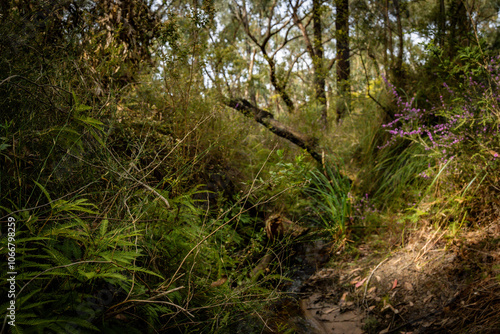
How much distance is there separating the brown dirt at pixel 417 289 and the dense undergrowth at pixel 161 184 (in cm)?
24

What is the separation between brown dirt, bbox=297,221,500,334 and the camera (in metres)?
1.93

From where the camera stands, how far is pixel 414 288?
2336 mm

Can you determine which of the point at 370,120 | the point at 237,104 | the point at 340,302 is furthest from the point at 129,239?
the point at 370,120

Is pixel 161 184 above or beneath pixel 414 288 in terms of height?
above

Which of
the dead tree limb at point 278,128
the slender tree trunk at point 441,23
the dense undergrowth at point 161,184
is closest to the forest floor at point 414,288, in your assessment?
the dense undergrowth at point 161,184

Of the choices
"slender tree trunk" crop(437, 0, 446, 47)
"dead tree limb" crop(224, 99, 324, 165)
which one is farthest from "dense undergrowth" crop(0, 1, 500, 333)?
"slender tree trunk" crop(437, 0, 446, 47)

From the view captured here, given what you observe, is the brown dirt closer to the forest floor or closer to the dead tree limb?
the forest floor

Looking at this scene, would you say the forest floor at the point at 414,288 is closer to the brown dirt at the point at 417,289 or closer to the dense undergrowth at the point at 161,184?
the brown dirt at the point at 417,289

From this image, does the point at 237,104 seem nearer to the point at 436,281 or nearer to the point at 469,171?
the point at 469,171

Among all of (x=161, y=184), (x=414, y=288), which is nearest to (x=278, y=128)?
(x=161, y=184)

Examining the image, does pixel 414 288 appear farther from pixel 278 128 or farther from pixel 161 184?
pixel 278 128

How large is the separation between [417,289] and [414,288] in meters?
0.02

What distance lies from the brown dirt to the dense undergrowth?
0.24 metres

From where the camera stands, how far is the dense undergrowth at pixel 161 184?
1198mm
